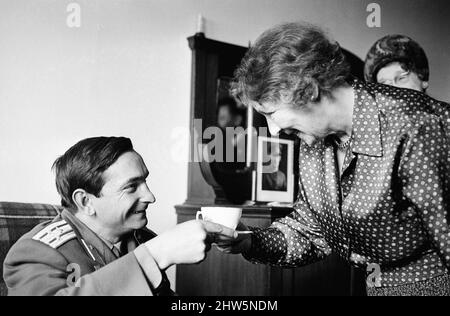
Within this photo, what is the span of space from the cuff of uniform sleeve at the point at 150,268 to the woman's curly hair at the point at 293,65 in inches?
24.8

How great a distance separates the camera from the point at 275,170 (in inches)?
131

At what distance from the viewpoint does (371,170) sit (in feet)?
4.94

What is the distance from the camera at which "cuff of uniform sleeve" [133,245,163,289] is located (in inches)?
48.1

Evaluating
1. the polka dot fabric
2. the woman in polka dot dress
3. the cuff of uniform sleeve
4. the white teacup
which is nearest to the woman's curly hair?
the woman in polka dot dress

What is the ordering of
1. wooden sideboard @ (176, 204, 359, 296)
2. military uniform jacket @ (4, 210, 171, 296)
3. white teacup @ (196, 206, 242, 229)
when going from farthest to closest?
wooden sideboard @ (176, 204, 359, 296)
white teacup @ (196, 206, 242, 229)
military uniform jacket @ (4, 210, 171, 296)

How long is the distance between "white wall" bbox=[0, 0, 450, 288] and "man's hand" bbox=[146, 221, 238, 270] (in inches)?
62.1

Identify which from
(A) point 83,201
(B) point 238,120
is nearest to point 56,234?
(A) point 83,201

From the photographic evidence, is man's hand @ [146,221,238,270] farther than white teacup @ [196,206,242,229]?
No

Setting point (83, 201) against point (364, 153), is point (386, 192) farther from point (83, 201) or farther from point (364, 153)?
point (83, 201)

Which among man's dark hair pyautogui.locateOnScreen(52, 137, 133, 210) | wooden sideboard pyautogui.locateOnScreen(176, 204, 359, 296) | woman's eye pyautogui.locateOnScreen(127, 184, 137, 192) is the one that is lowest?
wooden sideboard pyautogui.locateOnScreen(176, 204, 359, 296)

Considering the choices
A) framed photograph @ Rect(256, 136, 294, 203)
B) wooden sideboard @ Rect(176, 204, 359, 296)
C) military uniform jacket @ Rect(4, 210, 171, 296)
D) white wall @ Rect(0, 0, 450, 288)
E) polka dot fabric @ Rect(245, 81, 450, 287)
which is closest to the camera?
military uniform jacket @ Rect(4, 210, 171, 296)

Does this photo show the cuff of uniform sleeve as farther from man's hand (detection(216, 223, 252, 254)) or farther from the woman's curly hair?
the woman's curly hair
